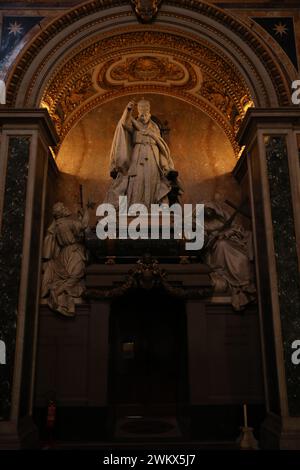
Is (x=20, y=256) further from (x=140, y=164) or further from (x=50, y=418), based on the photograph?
(x=140, y=164)

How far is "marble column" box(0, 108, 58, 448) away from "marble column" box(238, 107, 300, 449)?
141 inches

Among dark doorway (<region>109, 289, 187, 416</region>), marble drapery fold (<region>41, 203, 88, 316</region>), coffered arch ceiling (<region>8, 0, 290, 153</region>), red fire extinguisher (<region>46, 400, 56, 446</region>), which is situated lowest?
red fire extinguisher (<region>46, 400, 56, 446</region>)

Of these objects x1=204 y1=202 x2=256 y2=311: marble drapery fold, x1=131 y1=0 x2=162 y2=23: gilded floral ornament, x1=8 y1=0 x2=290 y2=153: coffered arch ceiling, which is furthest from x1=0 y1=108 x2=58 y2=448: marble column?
x1=204 y1=202 x2=256 y2=311: marble drapery fold

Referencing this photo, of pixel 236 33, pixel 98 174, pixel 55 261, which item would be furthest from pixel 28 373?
pixel 236 33

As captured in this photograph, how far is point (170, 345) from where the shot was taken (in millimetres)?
8742

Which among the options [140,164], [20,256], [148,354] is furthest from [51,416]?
[140,164]

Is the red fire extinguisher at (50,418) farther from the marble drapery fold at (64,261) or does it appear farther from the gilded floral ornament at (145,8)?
the gilded floral ornament at (145,8)

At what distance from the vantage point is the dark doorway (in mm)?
8484

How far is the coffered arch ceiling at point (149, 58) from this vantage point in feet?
26.7

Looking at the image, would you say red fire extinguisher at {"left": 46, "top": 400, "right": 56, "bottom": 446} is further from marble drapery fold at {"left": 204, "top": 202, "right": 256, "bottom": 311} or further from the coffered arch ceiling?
the coffered arch ceiling

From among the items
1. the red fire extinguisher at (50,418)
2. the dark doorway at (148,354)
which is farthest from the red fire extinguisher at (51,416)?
the dark doorway at (148,354)

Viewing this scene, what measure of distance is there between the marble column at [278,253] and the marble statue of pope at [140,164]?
1.67 m

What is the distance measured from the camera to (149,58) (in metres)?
9.58

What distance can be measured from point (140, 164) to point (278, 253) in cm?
318
